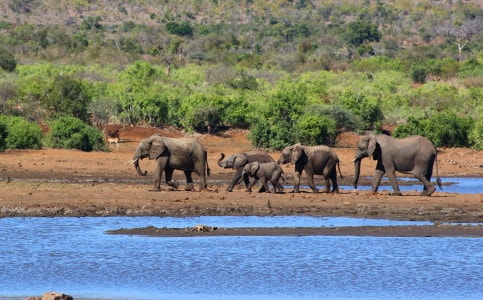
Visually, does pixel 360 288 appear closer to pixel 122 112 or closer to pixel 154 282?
pixel 154 282

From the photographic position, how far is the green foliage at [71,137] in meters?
35.1

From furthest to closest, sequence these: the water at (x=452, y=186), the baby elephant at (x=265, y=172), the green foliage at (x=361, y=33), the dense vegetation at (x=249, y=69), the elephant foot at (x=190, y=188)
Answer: the green foliage at (x=361, y=33)
the dense vegetation at (x=249, y=69)
the water at (x=452, y=186)
the elephant foot at (x=190, y=188)
the baby elephant at (x=265, y=172)

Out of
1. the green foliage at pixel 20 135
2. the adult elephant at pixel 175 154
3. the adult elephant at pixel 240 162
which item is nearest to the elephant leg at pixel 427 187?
the adult elephant at pixel 240 162

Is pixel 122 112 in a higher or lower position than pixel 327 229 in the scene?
higher

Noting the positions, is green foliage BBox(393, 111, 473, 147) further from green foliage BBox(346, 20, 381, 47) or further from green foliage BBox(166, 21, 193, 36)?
green foliage BBox(166, 21, 193, 36)

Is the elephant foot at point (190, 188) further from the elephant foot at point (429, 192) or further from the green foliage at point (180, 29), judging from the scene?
the green foliage at point (180, 29)

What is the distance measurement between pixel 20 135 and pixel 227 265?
59.4ft

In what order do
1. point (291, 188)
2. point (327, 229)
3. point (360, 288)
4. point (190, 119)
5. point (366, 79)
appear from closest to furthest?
point (360, 288), point (327, 229), point (291, 188), point (190, 119), point (366, 79)

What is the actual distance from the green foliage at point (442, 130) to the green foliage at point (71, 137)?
11.1m

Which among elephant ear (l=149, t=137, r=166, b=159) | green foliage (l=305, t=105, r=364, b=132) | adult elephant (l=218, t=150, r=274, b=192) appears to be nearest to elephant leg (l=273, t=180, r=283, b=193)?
adult elephant (l=218, t=150, r=274, b=192)

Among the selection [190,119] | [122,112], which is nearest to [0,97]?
[122,112]

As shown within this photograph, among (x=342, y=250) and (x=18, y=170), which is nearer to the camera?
(x=342, y=250)

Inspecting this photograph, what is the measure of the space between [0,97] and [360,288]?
29.8 meters

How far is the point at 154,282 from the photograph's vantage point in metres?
16.2
